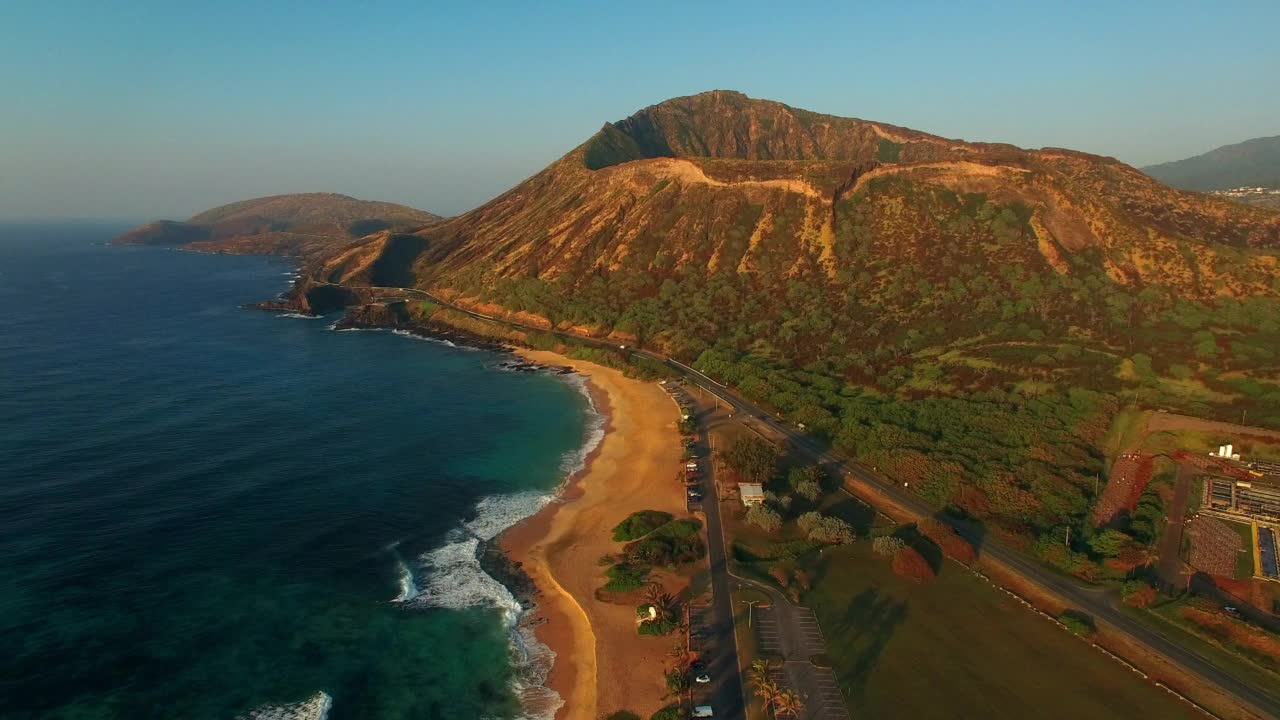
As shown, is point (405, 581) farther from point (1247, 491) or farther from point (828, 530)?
point (1247, 491)

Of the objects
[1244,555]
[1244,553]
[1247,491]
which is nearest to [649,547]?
[1244,555]

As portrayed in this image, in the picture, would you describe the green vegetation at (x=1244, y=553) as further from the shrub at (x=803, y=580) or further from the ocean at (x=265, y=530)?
the ocean at (x=265, y=530)

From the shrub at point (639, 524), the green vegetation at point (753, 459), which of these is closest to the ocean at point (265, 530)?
the shrub at point (639, 524)

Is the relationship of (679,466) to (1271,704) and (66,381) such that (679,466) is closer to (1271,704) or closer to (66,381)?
(1271,704)

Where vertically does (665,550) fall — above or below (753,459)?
below

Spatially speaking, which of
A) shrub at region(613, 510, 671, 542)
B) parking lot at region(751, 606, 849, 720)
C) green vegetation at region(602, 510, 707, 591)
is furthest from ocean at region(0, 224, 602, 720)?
parking lot at region(751, 606, 849, 720)
